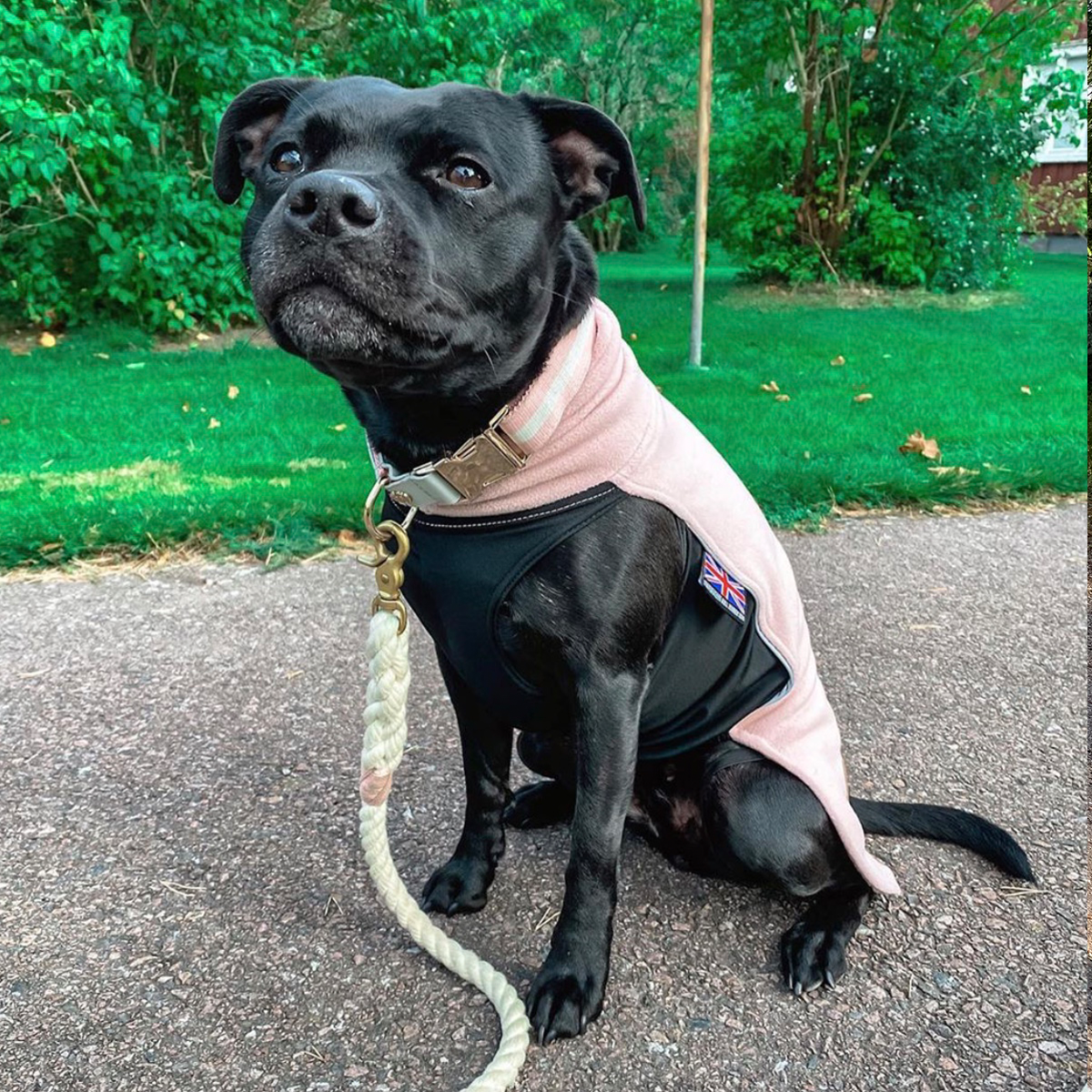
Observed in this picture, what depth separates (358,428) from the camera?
5.95 metres

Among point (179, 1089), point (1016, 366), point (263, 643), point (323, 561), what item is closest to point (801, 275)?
point (1016, 366)

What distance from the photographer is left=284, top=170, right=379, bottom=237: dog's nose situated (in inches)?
64.4

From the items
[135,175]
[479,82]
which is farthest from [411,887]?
[479,82]

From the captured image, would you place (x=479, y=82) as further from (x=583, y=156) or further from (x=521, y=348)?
(x=521, y=348)

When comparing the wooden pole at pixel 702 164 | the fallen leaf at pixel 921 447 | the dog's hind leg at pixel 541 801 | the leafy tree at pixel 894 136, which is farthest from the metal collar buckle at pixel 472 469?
the leafy tree at pixel 894 136

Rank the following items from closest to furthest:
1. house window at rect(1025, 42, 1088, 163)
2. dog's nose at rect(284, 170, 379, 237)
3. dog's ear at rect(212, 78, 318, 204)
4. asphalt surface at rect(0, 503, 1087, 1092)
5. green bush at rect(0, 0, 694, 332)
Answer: dog's nose at rect(284, 170, 379, 237), asphalt surface at rect(0, 503, 1087, 1092), dog's ear at rect(212, 78, 318, 204), green bush at rect(0, 0, 694, 332), house window at rect(1025, 42, 1088, 163)

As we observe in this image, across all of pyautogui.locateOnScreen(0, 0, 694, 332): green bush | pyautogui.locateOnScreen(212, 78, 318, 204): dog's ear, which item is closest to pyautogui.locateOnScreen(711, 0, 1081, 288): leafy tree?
pyautogui.locateOnScreen(0, 0, 694, 332): green bush

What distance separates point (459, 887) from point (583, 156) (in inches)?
61.4

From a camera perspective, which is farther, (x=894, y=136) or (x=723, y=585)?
(x=894, y=136)

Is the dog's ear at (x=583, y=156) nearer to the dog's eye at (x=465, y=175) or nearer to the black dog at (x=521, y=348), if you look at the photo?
the black dog at (x=521, y=348)

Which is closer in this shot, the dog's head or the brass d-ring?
the dog's head

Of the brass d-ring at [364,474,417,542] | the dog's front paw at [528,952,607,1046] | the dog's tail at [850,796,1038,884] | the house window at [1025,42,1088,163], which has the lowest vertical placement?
the dog's front paw at [528,952,607,1046]

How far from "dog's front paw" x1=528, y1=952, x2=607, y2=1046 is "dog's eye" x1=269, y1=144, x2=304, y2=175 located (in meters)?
1.59

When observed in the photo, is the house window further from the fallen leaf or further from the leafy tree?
the fallen leaf
